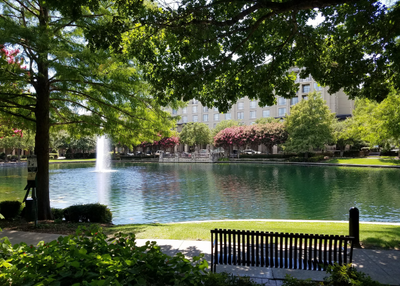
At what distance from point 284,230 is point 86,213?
22.9 ft

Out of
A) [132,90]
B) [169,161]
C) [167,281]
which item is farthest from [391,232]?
[169,161]

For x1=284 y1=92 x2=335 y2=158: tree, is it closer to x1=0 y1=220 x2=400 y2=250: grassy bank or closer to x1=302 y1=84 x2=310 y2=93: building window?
x1=302 y1=84 x2=310 y2=93: building window

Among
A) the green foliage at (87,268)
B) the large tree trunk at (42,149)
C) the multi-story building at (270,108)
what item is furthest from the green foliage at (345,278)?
the multi-story building at (270,108)

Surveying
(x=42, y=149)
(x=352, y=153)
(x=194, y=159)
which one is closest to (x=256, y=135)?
(x=194, y=159)

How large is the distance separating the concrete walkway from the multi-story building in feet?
185

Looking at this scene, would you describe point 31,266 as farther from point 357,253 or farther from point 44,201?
point 44,201

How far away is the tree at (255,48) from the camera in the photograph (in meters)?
6.94

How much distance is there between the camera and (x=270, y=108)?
77.9m

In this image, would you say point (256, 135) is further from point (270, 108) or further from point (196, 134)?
point (270, 108)

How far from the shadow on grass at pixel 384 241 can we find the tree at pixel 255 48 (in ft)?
12.9

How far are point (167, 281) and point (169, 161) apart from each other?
5802 cm

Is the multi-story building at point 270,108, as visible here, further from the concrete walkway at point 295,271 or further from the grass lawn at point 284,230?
the concrete walkway at point 295,271

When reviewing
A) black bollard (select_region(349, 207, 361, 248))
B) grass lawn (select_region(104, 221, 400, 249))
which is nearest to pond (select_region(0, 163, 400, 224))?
grass lawn (select_region(104, 221, 400, 249))

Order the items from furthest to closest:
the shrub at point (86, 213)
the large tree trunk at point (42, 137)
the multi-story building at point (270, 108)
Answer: the multi-story building at point (270, 108)
the shrub at point (86, 213)
the large tree trunk at point (42, 137)
